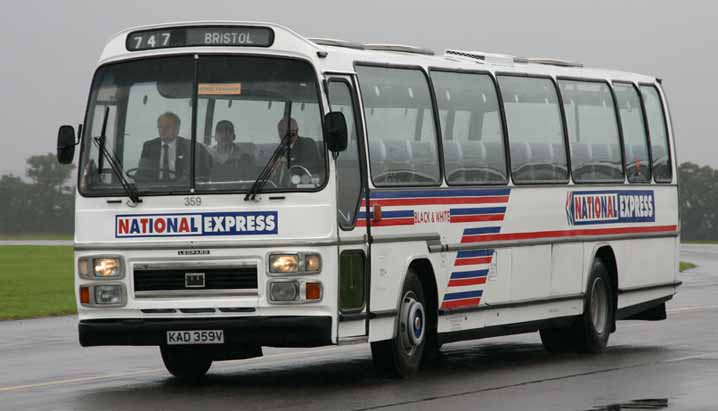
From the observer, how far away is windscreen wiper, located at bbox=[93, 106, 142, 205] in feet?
46.3

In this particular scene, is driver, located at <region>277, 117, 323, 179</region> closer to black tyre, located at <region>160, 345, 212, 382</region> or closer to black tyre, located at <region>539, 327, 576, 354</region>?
black tyre, located at <region>160, 345, 212, 382</region>

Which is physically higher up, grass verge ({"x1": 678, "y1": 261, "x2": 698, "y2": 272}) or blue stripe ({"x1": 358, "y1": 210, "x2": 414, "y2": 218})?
blue stripe ({"x1": 358, "y1": 210, "x2": 414, "y2": 218})

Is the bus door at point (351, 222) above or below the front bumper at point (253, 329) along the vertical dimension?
above

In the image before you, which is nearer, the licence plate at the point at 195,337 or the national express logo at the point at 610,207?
the licence plate at the point at 195,337

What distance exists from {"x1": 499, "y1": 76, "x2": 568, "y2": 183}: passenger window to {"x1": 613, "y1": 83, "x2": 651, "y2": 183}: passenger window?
1.73m

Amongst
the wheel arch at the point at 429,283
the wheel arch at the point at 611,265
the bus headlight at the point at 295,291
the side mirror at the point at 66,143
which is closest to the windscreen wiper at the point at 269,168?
the bus headlight at the point at 295,291

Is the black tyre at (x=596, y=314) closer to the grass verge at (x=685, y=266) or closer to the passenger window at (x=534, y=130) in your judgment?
the passenger window at (x=534, y=130)

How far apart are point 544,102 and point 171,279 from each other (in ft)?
20.1

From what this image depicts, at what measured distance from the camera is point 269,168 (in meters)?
13.9

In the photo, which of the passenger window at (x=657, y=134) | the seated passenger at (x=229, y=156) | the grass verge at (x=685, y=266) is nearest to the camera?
the seated passenger at (x=229, y=156)

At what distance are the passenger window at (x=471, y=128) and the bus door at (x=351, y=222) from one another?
173 cm

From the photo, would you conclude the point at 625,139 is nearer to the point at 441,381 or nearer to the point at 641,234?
the point at 641,234

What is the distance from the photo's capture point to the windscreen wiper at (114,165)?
556 inches

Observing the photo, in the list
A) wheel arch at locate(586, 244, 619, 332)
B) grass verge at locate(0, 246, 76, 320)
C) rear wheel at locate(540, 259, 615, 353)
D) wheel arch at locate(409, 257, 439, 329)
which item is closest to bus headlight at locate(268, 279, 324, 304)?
wheel arch at locate(409, 257, 439, 329)
